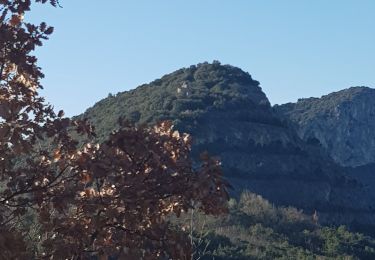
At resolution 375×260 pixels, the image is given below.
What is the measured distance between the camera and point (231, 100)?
64.2m

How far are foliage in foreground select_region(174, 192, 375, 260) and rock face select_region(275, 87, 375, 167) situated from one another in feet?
147

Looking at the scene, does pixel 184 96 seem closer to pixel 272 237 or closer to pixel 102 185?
pixel 272 237

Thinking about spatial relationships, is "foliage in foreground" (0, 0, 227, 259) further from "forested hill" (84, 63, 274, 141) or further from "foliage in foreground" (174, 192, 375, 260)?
"forested hill" (84, 63, 274, 141)

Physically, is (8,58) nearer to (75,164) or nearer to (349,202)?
(75,164)

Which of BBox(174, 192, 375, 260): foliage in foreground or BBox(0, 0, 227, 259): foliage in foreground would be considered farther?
BBox(174, 192, 375, 260): foliage in foreground

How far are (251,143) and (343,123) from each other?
38.1 meters

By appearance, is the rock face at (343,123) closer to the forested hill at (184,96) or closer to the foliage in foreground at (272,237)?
the forested hill at (184,96)

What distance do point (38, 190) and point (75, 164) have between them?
269 mm

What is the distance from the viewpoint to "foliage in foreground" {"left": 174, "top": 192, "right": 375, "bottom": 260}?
3375 cm

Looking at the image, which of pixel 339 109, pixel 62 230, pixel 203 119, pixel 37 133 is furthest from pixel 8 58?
pixel 339 109

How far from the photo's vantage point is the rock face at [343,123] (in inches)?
3669

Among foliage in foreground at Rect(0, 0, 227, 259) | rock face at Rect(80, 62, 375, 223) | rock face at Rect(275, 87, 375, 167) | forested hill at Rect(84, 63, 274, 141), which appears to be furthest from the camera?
rock face at Rect(275, 87, 375, 167)

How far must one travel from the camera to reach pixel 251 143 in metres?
60.4

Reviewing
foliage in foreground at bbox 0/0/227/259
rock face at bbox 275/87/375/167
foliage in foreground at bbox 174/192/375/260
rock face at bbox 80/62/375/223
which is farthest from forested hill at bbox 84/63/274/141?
foliage in foreground at bbox 0/0/227/259
